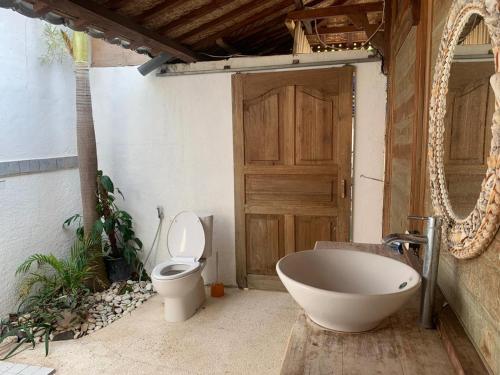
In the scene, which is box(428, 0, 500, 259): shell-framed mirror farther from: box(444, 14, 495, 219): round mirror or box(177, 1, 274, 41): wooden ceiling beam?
box(177, 1, 274, 41): wooden ceiling beam

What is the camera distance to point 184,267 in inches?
115

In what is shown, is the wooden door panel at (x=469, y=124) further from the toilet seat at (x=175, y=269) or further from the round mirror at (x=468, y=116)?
the toilet seat at (x=175, y=269)

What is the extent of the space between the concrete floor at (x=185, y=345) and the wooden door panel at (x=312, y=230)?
1.68 feet

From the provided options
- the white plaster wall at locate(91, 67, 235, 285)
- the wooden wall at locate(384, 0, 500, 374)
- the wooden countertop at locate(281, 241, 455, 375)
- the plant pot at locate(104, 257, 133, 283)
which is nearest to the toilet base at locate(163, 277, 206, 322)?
the white plaster wall at locate(91, 67, 235, 285)

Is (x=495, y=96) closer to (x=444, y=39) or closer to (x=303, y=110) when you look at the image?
(x=444, y=39)

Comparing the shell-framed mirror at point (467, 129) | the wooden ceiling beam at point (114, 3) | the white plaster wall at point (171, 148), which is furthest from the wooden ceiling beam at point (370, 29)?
the shell-framed mirror at point (467, 129)

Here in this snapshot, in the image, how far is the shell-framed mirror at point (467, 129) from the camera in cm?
71

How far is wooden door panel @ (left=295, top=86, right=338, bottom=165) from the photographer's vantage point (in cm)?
297

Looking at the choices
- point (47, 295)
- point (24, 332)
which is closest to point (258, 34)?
point (47, 295)

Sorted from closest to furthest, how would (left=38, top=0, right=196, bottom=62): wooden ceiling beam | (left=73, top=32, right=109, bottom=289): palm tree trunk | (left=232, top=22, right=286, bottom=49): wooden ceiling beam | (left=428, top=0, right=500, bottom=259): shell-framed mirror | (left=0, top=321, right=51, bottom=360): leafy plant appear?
(left=428, top=0, right=500, bottom=259): shell-framed mirror, (left=38, top=0, right=196, bottom=62): wooden ceiling beam, (left=0, top=321, right=51, bottom=360): leafy plant, (left=73, top=32, right=109, bottom=289): palm tree trunk, (left=232, top=22, right=286, bottom=49): wooden ceiling beam

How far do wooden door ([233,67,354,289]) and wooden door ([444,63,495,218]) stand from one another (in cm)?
194

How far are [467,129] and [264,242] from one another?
2.46 meters

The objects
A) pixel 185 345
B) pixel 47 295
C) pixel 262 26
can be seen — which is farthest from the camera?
pixel 262 26

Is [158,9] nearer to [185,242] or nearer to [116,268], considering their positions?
[185,242]
